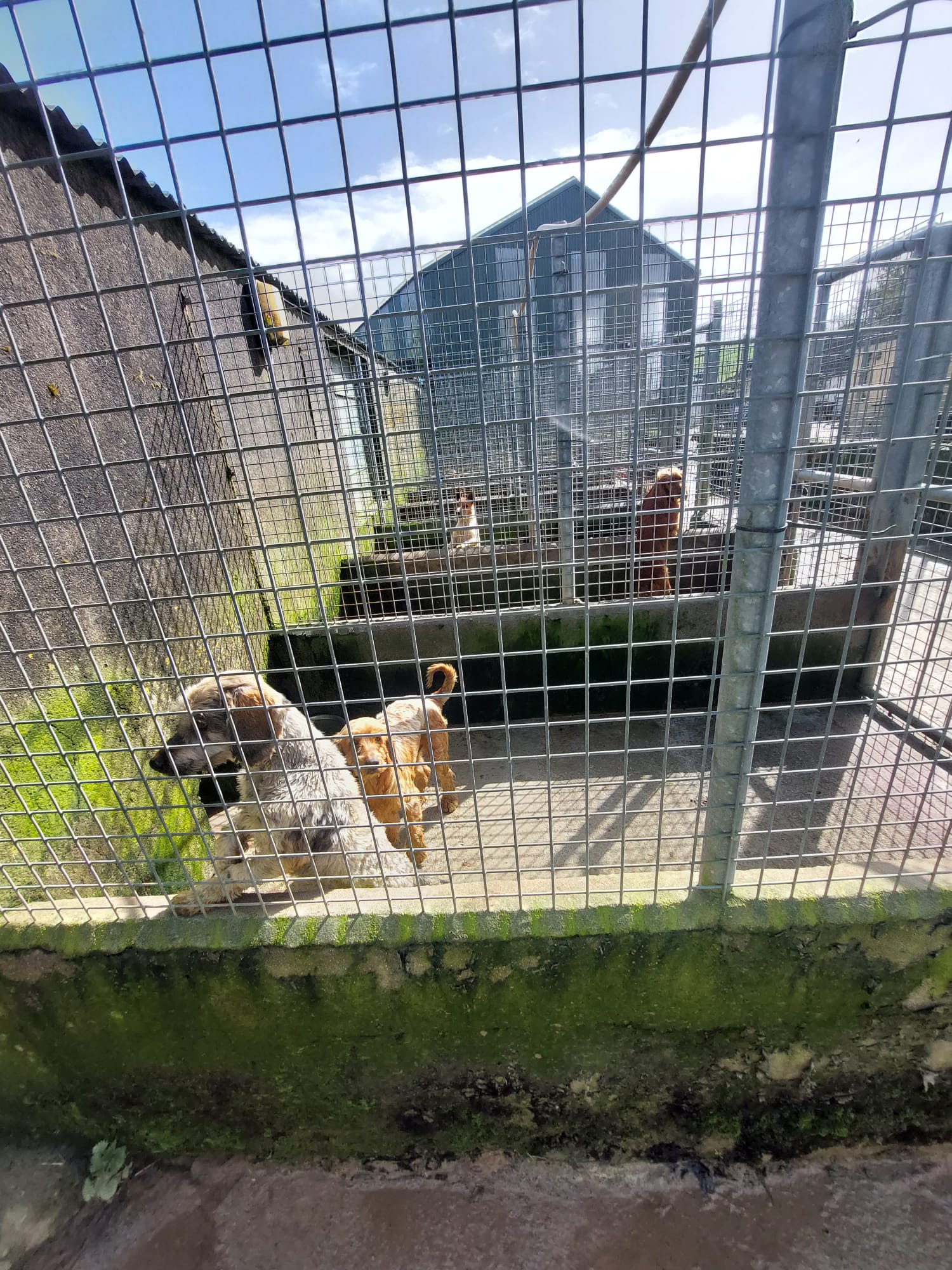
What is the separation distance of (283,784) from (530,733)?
2945 millimetres

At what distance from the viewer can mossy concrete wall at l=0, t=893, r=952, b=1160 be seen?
203 cm

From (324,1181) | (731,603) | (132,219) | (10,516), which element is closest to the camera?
(132,219)

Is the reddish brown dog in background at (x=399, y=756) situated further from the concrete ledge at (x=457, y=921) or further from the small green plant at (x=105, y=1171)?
the small green plant at (x=105, y=1171)

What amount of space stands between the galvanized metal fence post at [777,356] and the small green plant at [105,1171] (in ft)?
8.65

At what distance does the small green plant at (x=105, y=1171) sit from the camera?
7.50ft

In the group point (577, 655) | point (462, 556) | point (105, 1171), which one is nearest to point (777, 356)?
point (462, 556)

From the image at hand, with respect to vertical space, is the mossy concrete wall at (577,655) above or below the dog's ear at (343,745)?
below

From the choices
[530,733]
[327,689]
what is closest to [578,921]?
[530,733]

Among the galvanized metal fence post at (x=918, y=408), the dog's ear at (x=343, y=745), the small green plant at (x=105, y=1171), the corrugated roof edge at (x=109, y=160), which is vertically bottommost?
the small green plant at (x=105, y=1171)

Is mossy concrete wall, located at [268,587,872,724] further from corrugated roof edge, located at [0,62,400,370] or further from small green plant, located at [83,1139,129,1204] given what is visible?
small green plant, located at [83,1139,129,1204]

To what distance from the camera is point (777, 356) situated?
4.50 ft

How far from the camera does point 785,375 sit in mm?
1386

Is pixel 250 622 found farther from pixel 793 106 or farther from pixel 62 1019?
pixel 793 106

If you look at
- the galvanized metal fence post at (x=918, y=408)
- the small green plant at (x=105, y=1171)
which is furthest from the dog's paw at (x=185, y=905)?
the galvanized metal fence post at (x=918, y=408)
